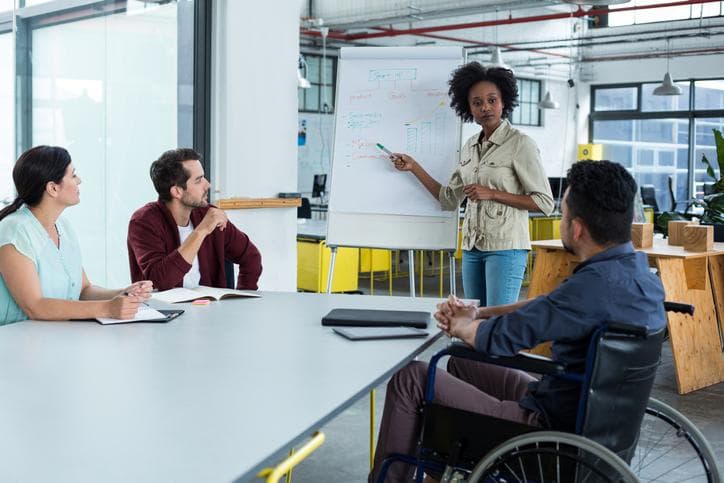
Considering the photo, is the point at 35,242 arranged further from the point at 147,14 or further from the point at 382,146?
the point at 147,14

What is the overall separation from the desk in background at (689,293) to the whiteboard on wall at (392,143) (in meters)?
0.86

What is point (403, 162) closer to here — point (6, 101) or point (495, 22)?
point (6, 101)

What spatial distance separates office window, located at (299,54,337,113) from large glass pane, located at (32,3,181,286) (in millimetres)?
8878

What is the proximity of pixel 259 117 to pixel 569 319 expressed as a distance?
3.40 meters

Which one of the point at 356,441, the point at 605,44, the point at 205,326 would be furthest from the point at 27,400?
the point at 605,44

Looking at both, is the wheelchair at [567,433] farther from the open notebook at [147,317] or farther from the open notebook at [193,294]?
the open notebook at [193,294]

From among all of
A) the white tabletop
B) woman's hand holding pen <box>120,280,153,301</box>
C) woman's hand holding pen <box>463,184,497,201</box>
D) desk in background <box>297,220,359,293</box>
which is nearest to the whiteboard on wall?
woman's hand holding pen <box>463,184,497,201</box>

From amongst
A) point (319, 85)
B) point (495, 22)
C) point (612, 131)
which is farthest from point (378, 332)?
point (612, 131)

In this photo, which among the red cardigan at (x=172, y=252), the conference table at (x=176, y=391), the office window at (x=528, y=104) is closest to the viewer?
the conference table at (x=176, y=391)

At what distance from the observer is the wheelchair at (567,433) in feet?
6.29

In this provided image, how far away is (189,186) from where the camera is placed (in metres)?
3.30

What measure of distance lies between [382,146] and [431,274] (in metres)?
5.12

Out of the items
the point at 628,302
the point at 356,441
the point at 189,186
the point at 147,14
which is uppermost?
the point at 147,14

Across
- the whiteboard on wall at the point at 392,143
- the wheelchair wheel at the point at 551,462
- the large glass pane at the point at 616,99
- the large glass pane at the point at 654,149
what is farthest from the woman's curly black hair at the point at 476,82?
the large glass pane at the point at 616,99
